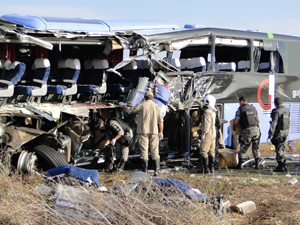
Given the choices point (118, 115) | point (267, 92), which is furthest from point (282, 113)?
point (118, 115)

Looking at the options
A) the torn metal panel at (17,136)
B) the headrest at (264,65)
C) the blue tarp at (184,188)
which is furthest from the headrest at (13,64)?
the headrest at (264,65)

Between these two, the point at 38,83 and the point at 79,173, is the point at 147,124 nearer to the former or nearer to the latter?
the point at 79,173

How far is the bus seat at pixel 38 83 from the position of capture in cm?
879

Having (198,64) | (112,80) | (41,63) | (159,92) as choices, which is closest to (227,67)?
(198,64)

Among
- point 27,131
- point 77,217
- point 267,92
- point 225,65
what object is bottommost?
point 77,217

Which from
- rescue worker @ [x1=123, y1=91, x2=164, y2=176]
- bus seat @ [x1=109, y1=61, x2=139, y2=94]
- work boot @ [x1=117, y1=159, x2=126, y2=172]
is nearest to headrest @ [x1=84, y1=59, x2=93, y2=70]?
bus seat @ [x1=109, y1=61, x2=139, y2=94]

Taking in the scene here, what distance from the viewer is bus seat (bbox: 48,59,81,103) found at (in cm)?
946

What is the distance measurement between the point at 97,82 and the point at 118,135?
7.90 feet

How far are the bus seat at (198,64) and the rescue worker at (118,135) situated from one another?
2.61 meters

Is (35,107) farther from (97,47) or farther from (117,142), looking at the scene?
(97,47)

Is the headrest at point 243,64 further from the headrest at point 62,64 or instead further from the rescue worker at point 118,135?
the headrest at point 62,64

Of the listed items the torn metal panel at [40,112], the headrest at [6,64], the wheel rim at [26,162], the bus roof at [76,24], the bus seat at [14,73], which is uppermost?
the bus roof at [76,24]

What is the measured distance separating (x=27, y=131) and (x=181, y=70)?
14.9 feet

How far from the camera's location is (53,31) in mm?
8148
